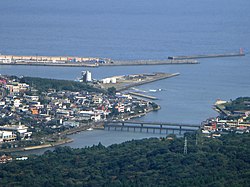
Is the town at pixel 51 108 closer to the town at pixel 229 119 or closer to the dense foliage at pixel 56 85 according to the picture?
the dense foliage at pixel 56 85

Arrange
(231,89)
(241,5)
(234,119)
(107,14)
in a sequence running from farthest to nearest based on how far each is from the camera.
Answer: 1. (241,5)
2. (107,14)
3. (231,89)
4. (234,119)

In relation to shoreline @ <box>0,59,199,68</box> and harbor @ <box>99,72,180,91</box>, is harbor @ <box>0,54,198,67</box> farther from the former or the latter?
harbor @ <box>99,72,180,91</box>

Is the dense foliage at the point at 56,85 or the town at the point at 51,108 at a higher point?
the dense foliage at the point at 56,85

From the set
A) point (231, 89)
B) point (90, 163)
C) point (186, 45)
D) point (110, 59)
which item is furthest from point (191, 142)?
point (186, 45)

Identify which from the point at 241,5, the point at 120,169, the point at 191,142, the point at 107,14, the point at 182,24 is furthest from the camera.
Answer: the point at 241,5

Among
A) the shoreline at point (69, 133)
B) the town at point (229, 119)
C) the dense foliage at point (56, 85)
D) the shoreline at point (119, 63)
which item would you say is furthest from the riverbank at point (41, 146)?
the shoreline at point (119, 63)

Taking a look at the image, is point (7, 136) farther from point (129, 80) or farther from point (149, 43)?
point (149, 43)

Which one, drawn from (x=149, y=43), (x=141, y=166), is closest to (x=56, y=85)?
(x=141, y=166)

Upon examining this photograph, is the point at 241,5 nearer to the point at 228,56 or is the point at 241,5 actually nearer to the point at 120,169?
the point at 228,56
